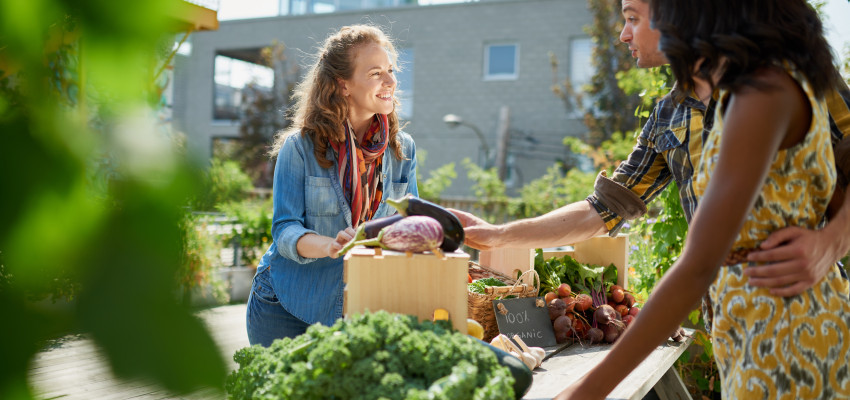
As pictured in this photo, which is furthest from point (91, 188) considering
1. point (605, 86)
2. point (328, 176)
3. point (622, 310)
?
point (605, 86)

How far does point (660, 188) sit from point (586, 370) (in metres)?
0.59

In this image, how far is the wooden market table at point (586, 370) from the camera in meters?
1.82

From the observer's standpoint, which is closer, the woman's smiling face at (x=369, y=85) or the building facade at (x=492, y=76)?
the woman's smiling face at (x=369, y=85)

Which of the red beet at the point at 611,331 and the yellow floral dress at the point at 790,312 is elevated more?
the yellow floral dress at the point at 790,312

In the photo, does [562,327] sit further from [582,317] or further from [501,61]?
[501,61]

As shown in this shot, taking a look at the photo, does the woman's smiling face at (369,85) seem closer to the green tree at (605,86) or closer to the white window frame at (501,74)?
the green tree at (605,86)

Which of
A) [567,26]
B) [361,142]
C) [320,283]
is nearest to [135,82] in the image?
[320,283]

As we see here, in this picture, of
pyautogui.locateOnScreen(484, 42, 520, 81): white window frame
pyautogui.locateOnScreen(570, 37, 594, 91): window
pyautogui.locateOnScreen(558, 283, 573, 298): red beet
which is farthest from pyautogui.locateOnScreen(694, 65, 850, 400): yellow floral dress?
pyautogui.locateOnScreen(484, 42, 520, 81): white window frame

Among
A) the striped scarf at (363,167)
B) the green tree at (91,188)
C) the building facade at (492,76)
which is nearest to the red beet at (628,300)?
the striped scarf at (363,167)

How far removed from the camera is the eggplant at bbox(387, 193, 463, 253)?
155 centimetres

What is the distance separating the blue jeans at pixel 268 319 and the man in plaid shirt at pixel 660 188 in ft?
2.03

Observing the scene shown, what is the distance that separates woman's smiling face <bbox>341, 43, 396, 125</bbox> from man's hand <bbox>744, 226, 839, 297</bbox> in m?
1.30

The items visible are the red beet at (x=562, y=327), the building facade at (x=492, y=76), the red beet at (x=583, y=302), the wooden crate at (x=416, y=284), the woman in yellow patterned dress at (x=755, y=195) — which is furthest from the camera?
the building facade at (x=492, y=76)

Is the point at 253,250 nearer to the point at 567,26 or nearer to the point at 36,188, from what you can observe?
the point at 36,188
